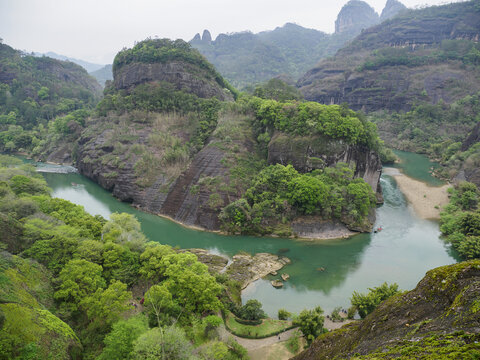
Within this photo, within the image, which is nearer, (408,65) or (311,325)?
(311,325)

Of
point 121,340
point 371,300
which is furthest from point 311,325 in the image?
point 121,340

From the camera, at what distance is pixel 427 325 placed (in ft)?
24.3

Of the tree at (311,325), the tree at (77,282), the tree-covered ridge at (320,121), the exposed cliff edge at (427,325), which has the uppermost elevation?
the tree-covered ridge at (320,121)

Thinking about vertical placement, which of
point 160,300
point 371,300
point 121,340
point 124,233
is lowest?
point 371,300

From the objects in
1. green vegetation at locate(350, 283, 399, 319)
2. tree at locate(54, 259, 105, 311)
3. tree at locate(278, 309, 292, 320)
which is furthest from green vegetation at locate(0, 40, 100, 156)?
green vegetation at locate(350, 283, 399, 319)

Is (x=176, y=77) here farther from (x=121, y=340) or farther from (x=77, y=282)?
(x=121, y=340)

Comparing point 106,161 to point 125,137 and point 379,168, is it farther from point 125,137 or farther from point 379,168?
point 379,168

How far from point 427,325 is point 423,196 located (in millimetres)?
47534

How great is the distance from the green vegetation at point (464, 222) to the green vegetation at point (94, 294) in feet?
83.1

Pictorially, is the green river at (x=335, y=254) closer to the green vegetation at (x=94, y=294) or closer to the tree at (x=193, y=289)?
the tree at (x=193, y=289)

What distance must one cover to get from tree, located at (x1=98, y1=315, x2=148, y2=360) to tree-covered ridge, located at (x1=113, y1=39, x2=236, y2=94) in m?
60.9

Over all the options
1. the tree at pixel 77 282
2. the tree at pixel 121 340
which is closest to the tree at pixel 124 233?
the tree at pixel 77 282

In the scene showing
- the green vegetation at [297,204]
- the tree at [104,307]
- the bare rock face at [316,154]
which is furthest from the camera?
the bare rock face at [316,154]

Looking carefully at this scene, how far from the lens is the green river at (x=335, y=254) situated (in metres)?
24.9
